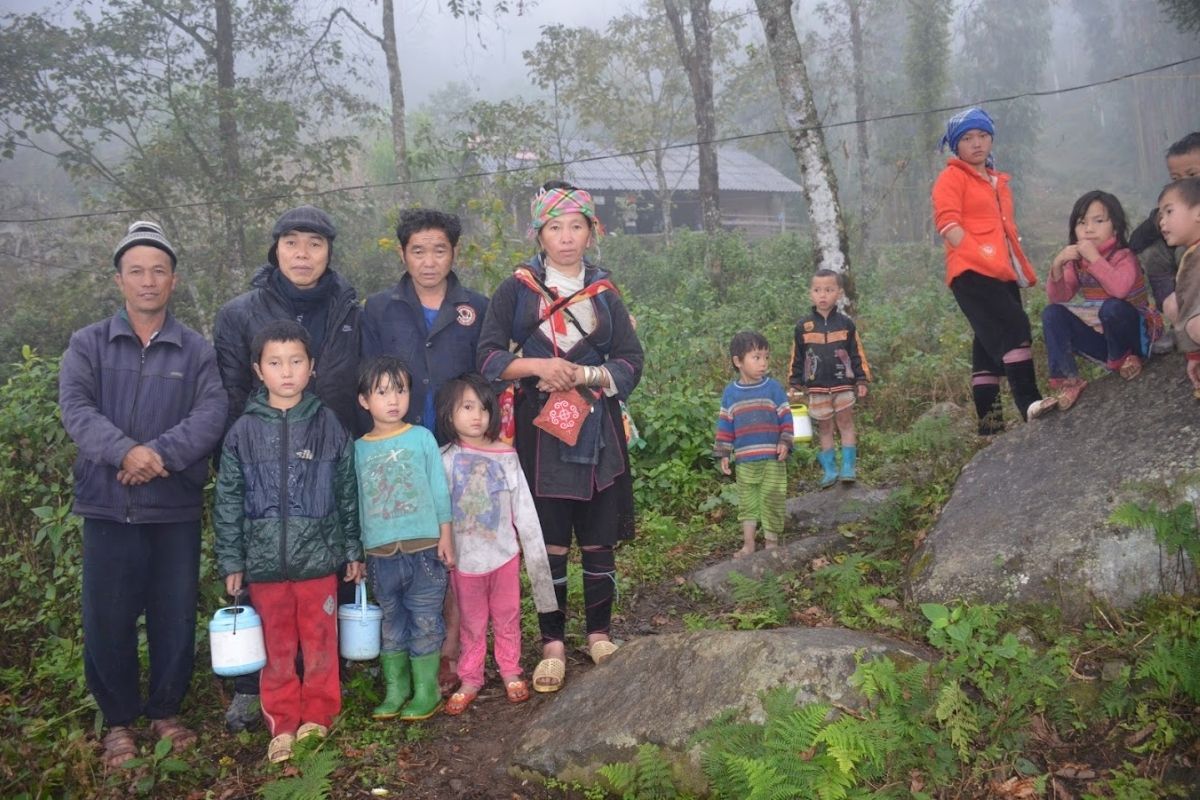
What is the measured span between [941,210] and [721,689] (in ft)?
11.2

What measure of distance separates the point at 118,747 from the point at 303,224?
245 cm

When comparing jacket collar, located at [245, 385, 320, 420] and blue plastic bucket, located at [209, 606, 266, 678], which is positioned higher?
jacket collar, located at [245, 385, 320, 420]

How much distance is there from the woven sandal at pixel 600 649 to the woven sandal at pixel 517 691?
36 centimetres

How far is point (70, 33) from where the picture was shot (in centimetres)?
1798

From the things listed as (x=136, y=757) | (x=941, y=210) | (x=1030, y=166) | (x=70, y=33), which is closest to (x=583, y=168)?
(x=70, y=33)

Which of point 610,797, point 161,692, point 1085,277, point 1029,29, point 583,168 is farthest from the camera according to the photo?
point 1029,29

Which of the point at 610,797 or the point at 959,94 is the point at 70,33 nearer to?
the point at 610,797

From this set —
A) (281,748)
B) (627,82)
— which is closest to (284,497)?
(281,748)

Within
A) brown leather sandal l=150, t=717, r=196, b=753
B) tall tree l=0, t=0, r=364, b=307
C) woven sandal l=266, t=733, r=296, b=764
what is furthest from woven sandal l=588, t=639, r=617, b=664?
tall tree l=0, t=0, r=364, b=307

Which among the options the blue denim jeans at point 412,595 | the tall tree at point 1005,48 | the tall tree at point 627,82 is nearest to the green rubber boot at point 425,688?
the blue denim jeans at point 412,595

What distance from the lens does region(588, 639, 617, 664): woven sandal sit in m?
4.04

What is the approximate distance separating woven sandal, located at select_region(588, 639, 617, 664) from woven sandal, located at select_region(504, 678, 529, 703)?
36 cm

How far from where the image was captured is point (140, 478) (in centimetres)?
365

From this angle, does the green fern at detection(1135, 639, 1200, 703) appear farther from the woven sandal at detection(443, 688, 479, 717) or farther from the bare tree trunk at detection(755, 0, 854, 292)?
the bare tree trunk at detection(755, 0, 854, 292)
